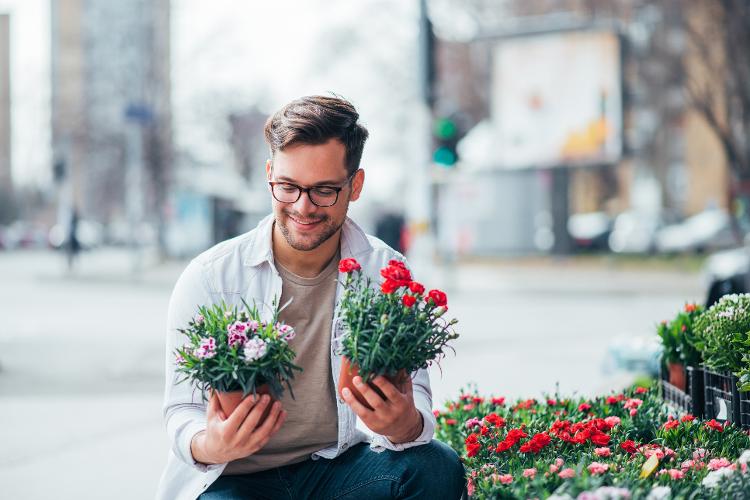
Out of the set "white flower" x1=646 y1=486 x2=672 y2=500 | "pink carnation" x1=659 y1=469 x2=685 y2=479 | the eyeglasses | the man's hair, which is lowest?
"pink carnation" x1=659 y1=469 x2=685 y2=479

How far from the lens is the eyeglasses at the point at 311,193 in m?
2.53

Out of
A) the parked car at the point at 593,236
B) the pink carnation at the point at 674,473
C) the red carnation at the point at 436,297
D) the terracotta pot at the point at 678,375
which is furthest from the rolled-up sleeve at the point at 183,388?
the parked car at the point at 593,236

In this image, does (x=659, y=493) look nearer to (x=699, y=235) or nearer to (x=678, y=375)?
(x=678, y=375)

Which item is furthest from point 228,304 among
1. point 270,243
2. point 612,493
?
point 612,493

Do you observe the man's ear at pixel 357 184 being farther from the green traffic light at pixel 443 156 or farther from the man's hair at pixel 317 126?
the green traffic light at pixel 443 156

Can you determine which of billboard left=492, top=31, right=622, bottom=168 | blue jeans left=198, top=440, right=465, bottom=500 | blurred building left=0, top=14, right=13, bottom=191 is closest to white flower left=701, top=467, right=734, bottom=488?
blue jeans left=198, top=440, right=465, bottom=500

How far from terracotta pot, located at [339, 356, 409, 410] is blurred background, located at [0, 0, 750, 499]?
0.88 metres

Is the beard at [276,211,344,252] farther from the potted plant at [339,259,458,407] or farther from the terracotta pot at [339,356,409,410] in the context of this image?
the terracotta pot at [339,356,409,410]

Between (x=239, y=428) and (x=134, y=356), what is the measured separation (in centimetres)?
781

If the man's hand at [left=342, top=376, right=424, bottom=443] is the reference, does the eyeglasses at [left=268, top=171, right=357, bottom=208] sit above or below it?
above

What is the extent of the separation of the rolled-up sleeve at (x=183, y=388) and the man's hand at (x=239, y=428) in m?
0.12

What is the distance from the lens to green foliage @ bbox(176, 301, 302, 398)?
217cm

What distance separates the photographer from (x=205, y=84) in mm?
29672

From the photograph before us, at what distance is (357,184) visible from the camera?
2697mm
